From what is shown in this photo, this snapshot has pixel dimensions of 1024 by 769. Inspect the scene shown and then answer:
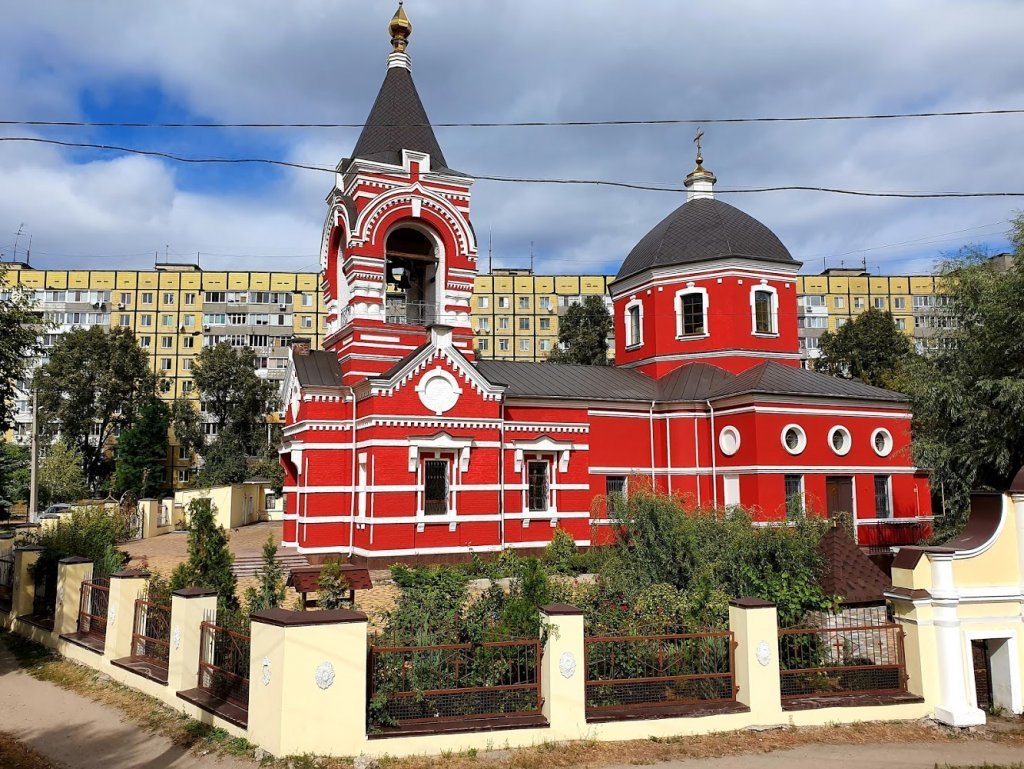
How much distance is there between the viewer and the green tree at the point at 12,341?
39.7 ft

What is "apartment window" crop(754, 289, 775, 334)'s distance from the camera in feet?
77.8

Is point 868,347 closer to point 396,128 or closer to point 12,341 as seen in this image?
point 396,128

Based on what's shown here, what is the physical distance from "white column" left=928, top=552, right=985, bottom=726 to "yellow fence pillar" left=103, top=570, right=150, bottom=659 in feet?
34.1

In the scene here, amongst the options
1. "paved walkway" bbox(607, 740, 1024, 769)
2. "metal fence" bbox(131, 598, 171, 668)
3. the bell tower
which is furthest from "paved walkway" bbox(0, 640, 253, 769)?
the bell tower

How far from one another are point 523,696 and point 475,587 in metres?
6.72

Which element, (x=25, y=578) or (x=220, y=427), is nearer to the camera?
(x=25, y=578)

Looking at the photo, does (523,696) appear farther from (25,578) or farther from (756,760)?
(25,578)

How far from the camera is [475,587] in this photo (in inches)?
574

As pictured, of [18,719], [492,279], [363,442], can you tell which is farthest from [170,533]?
[492,279]

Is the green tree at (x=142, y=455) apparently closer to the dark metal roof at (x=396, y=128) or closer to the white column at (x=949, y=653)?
the dark metal roof at (x=396, y=128)

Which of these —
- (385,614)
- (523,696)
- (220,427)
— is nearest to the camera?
(523,696)

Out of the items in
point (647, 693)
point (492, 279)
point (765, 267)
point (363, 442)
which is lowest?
point (647, 693)

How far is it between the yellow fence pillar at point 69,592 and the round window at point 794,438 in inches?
647

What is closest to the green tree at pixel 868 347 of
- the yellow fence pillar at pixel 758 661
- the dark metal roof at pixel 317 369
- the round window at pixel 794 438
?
the round window at pixel 794 438
